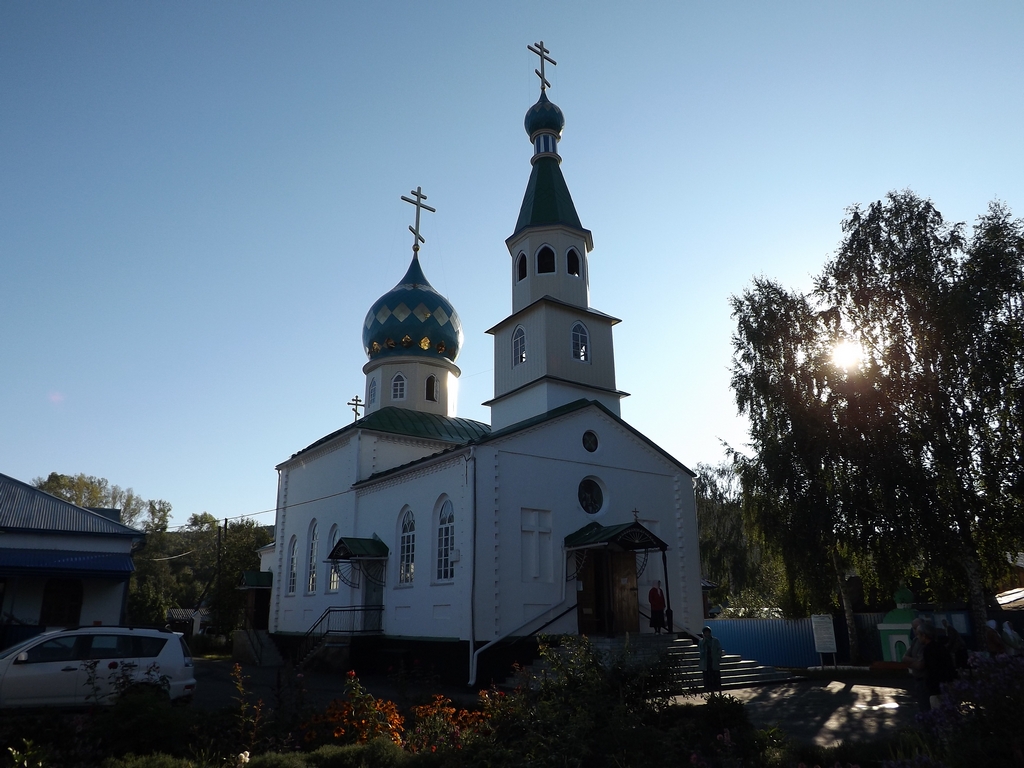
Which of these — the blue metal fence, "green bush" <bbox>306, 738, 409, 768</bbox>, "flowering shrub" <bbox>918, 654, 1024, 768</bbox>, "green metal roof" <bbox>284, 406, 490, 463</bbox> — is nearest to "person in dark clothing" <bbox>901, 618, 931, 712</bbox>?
"flowering shrub" <bbox>918, 654, 1024, 768</bbox>

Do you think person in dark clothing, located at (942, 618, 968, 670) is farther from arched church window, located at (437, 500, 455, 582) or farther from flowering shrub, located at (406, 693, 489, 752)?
arched church window, located at (437, 500, 455, 582)

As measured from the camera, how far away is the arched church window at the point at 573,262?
21406 millimetres

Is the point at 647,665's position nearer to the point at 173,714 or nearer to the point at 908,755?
the point at 908,755

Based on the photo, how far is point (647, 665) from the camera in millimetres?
9594

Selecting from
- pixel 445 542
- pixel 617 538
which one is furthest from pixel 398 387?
pixel 617 538

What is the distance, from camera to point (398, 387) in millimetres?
25812

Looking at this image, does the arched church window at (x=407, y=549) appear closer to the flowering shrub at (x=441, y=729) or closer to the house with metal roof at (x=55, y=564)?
the house with metal roof at (x=55, y=564)

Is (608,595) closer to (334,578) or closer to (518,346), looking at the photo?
(518,346)

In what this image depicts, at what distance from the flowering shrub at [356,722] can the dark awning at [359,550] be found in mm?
11034

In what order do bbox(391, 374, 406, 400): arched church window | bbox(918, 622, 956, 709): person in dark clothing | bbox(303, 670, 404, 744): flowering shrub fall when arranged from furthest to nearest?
bbox(391, 374, 406, 400): arched church window → bbox(303, 670, 404, 744): flowering shrub → bbox(918, 622, 956, 709): person in dark clothing

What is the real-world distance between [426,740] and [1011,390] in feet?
48.0

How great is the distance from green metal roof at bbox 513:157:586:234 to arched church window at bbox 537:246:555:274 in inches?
31.2

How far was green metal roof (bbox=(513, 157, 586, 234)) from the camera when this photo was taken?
21.7m

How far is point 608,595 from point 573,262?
Result: 9.56 m
